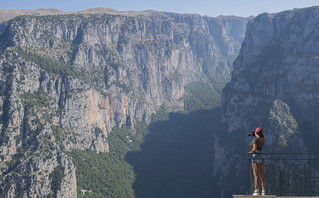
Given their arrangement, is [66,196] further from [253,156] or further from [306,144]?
[253,156]

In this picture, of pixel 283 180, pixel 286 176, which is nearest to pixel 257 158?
pixel 283 180

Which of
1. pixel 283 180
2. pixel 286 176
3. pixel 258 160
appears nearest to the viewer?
pixel 258 160

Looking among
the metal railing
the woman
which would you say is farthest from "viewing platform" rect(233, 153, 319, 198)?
the woman

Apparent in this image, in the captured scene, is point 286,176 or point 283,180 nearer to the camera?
point 283,180

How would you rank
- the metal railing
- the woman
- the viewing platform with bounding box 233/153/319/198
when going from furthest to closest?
the metal railing → the viewing platform with bounding box 233/153/319/198 → the woman

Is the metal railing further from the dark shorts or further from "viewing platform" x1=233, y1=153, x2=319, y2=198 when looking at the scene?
the dark shorts

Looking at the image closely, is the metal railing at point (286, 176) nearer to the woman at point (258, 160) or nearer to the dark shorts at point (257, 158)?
the woman at point (258, 160)

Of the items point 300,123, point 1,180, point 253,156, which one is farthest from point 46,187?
point 253,156

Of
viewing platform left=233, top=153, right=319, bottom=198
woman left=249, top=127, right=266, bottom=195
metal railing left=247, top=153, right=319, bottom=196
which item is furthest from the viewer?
metal railing left=247, top=153, right=319, bottom=196

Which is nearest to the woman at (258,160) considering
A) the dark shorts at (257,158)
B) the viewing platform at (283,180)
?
the dark shorts at (257,158)

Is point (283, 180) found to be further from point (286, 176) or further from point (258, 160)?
point (286, 176)

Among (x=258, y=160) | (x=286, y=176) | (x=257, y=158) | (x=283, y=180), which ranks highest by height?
(x=257, y=158)

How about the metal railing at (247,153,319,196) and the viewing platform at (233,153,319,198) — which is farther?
the metal railing at (247,153,319,196)

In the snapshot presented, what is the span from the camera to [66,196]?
652 ft
